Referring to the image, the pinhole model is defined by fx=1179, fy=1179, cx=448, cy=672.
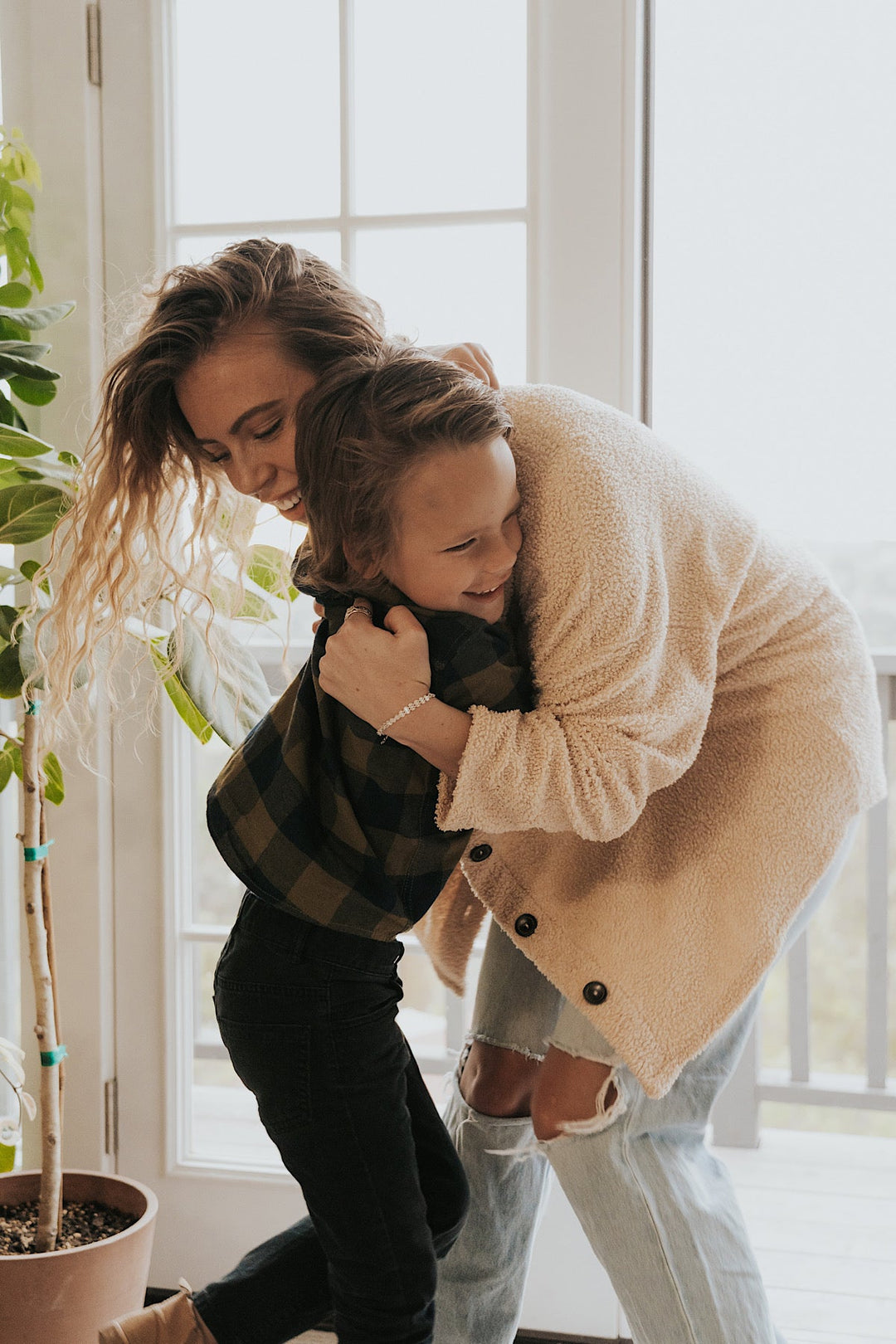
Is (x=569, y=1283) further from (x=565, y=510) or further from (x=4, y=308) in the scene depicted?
(x=4, y=308)

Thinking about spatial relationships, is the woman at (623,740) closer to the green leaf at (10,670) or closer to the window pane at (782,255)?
the green leaf at (10,670)

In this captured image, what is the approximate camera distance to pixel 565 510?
3.17ft

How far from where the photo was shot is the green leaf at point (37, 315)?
1379mm

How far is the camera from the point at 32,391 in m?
1.50

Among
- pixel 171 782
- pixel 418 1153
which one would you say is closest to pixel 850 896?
pixel 171 782

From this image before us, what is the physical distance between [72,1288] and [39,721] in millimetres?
679

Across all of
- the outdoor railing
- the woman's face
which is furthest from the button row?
the outdoor railing

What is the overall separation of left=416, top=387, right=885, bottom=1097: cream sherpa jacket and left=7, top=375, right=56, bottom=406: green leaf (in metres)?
0.70

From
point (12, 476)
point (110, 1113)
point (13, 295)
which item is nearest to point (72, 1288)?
point (110, 1113)

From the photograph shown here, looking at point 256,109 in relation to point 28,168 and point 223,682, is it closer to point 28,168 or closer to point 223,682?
point 28,168

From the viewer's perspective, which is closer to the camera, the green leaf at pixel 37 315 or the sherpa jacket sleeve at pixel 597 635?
the sherpa jacket sleeve at pixel 597 635

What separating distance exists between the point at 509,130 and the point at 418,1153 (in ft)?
4.31

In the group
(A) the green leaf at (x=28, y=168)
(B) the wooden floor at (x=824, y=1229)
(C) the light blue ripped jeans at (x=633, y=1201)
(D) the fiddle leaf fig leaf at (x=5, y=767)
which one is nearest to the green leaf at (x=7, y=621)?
(D) the fiddle leaf fig leaf at (x=5, y=767)

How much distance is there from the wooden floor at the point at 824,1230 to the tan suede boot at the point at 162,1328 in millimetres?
643
